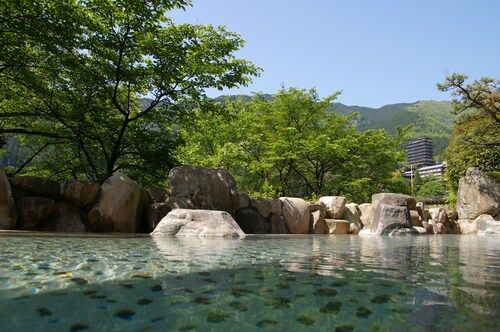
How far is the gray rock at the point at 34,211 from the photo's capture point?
890cm

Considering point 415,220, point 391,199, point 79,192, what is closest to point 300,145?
point 391,199

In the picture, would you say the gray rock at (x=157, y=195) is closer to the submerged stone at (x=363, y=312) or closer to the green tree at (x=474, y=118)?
the submerged stone at (x=363, y=312)

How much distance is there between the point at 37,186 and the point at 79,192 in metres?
1.06

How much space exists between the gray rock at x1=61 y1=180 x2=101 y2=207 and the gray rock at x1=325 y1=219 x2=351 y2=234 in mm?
9605

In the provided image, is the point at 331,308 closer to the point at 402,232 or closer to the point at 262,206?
the point at 262,206

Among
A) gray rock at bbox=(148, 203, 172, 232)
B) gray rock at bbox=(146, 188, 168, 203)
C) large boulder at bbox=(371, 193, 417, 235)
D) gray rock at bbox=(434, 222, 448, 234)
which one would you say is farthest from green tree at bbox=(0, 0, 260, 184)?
gray rock at bbox=(434, 222, 448, 234)

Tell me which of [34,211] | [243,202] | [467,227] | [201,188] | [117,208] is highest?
[201,188]

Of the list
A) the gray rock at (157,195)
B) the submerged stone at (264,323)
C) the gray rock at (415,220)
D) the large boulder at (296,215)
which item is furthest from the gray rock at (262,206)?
the submerged stone at (264,323)

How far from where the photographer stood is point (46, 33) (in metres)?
9.13

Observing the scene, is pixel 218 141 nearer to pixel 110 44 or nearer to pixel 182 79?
pixel 182 79

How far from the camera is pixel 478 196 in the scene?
920 inches

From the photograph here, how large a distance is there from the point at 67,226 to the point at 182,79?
578 cm

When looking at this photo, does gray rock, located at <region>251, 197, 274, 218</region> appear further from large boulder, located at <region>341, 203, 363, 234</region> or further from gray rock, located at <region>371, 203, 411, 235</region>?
large boulder, located at <region>341, 203, 363, 234</region>

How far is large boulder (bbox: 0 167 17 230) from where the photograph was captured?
329 inches
